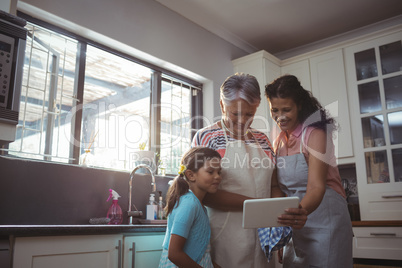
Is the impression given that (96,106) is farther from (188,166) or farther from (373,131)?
(373,131)

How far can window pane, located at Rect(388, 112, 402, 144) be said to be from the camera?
309 cm

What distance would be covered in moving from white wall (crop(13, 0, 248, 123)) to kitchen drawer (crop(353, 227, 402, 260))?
1632mm

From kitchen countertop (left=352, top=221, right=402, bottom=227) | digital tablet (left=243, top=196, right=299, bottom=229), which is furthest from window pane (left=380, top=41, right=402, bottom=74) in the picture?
digital tablet (left=243, top=196, right=299, bottom=229)

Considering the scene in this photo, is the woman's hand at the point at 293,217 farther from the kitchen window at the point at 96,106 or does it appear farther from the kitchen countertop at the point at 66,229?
the kitchen window at the point at 96,106

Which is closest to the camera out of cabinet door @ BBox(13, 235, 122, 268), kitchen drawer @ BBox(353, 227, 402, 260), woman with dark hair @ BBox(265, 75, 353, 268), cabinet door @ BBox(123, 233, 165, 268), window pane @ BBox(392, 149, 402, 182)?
woman with dark hair @ BBox(265, 75, 353, 268)

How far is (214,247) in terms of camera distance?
1.36 metres

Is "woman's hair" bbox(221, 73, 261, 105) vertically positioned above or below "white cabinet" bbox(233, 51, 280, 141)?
below

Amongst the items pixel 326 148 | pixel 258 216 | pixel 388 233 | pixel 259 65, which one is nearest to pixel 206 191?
pixel 258 216

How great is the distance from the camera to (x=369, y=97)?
10.8 ft

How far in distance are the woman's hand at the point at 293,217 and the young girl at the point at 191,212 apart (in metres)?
0.32

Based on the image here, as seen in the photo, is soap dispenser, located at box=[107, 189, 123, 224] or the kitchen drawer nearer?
soap dispenser, located at box=[107, 189, 123, 224]

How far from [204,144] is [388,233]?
6.72 feet

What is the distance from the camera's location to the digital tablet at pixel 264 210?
1078mm

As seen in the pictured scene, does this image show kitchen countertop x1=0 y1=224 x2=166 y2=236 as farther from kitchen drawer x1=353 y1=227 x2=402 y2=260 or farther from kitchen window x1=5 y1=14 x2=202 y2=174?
kitchen drawer x1=353 y1=227 x2=402 y2=260
